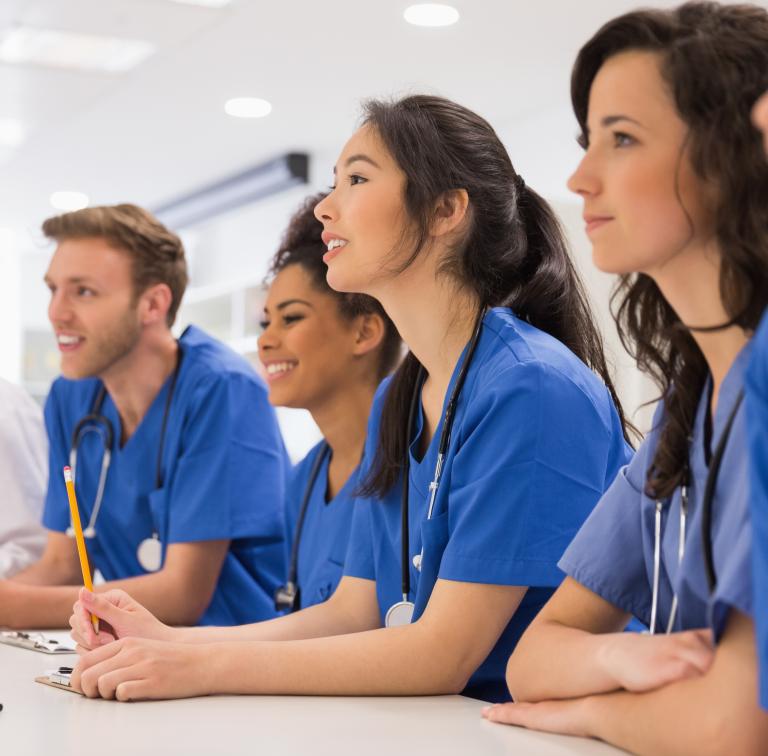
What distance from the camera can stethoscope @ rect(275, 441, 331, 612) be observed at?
2193 millimetres

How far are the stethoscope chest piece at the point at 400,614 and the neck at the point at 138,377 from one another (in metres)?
1.18

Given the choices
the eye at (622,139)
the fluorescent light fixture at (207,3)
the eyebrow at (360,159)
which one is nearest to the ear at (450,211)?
the eyebrow at (360,159)

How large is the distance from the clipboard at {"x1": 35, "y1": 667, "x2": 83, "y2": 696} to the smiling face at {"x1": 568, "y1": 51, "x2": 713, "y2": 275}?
82cm

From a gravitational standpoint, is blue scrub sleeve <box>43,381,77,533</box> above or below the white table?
above

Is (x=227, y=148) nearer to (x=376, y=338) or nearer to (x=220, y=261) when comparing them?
(x=220, y=261)

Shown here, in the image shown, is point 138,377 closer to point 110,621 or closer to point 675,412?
point 110,621

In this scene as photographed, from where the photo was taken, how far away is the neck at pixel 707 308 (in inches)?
46.0

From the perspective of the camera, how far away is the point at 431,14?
4.19 meters

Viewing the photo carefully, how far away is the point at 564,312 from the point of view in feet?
5.75

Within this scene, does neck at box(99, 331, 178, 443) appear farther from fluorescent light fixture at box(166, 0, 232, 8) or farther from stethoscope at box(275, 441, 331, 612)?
fluorescent light fixture at box(166, 0, 232, 8)

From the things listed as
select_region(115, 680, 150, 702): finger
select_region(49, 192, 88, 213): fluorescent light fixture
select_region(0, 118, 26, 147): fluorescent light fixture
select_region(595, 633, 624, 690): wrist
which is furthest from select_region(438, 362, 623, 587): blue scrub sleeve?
select_region(49, 192, 88, 213): fluorescent light fixture

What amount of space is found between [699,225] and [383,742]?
1.97 feet

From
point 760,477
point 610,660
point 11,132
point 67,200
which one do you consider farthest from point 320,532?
point 67,200

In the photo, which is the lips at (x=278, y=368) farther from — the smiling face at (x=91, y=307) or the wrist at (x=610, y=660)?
the wrist at (x=610, y=660)
